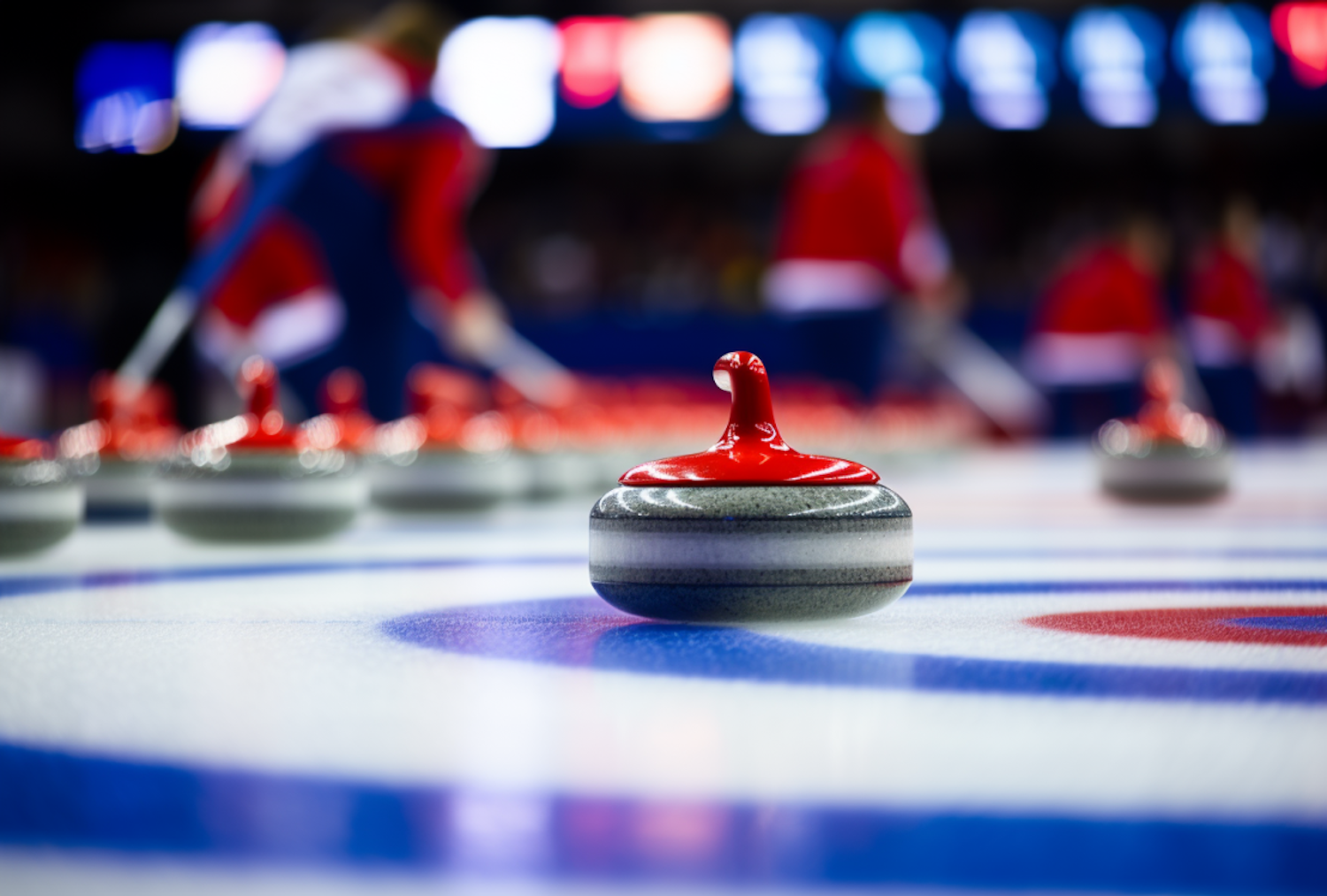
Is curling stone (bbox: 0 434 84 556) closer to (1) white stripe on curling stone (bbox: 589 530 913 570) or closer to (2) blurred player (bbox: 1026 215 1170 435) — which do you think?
(1) white stripe on curling stone (bbox: 589 530 913 570)

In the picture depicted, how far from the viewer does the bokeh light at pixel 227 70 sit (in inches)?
336

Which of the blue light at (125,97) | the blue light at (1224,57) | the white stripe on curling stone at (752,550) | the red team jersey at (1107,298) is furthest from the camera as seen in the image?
the blue light at (125,97)

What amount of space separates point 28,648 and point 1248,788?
0.75 meters

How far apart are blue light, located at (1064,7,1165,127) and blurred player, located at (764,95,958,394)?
357cm

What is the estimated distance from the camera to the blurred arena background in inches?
317

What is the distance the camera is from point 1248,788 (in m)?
0.56

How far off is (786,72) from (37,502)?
726 cm

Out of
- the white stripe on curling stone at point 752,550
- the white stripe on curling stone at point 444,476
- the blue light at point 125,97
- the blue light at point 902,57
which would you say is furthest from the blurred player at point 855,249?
the blue light at point 125,97

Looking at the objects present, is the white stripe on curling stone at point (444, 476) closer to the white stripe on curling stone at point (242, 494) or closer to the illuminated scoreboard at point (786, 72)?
the white stripe on curling stone at point (242, 494)

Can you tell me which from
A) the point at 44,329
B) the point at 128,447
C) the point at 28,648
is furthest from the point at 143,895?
the point at 44,329

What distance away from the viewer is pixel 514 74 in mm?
8430

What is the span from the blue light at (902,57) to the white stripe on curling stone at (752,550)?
24.4 ft

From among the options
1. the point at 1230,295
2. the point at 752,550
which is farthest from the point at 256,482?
the point at 1230,295

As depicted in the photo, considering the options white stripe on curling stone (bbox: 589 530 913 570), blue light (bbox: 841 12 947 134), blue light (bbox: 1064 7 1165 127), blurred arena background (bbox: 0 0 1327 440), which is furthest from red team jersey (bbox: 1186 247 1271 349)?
white stripe on curling stone (bbox: 589 530 913 570)
